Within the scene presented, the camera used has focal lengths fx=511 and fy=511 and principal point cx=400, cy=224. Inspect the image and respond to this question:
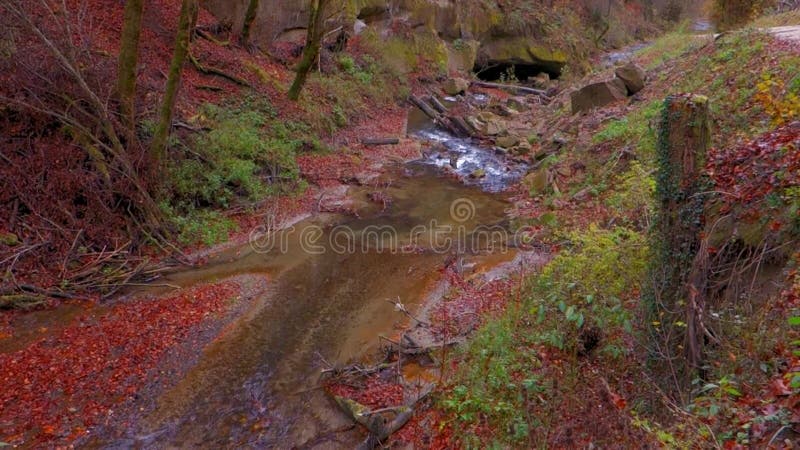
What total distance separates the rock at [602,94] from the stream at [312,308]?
4142mm

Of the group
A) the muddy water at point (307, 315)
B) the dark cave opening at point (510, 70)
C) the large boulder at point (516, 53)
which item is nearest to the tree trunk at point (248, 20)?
the muddy water at point (307, 315)

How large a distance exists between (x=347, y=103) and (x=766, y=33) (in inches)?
524

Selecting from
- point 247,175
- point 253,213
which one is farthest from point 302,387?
point 247,175

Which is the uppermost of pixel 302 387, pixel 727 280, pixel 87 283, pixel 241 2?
pixel 241 2

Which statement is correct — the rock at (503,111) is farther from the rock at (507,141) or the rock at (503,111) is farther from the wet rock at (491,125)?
the rock at (507,141)

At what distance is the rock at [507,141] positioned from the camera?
18.4 metres

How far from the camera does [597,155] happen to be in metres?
13.4

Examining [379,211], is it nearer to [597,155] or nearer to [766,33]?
[597,155]

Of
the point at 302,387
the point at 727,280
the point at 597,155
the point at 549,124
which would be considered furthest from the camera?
the point at 549,124

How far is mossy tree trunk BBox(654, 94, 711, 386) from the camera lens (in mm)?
4855

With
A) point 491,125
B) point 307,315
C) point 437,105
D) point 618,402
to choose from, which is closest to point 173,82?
point 307,315

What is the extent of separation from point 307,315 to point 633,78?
1361cm

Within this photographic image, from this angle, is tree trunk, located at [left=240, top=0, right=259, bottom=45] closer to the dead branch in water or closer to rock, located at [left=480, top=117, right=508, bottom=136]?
rock, located at [left=480, top=117, right=508, bottom=136]

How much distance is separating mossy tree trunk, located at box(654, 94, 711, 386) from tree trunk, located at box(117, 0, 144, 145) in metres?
10.3
